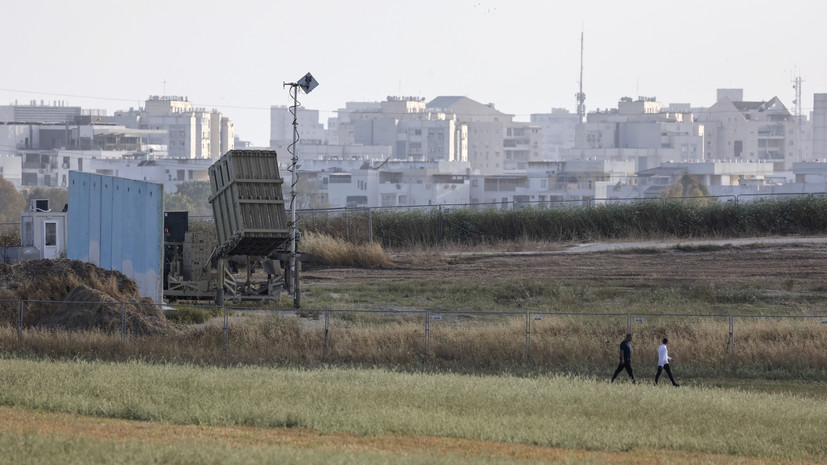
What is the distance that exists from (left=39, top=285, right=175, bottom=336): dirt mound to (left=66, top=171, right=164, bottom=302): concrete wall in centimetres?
306

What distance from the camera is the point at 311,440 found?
1730cm

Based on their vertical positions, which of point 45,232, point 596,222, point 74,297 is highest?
point 596,222

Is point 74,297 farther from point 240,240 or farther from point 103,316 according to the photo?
point 240,240

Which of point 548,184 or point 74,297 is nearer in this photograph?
point 74,297

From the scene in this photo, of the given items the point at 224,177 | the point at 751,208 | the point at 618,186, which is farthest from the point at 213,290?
the point at 618,186

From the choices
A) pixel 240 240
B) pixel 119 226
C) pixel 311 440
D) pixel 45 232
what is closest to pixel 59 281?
pixel 119 226

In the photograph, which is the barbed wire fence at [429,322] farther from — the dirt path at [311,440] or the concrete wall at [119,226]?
the dirt path at [311,440]

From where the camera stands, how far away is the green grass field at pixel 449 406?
18094mm

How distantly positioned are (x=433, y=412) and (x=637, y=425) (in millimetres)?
3365

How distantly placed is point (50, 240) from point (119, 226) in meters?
8.30

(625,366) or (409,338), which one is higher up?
(409,338)

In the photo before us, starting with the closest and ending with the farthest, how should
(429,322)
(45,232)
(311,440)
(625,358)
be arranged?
1. (311,440)
2. (625,358)
3. (429,322)
4. (45,232)

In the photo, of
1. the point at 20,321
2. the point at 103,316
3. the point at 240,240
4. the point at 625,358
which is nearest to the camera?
the point at 625,358

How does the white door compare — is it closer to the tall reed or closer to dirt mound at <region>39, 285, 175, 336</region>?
dirt mound at <region>39, 285, 175, 336</region>
